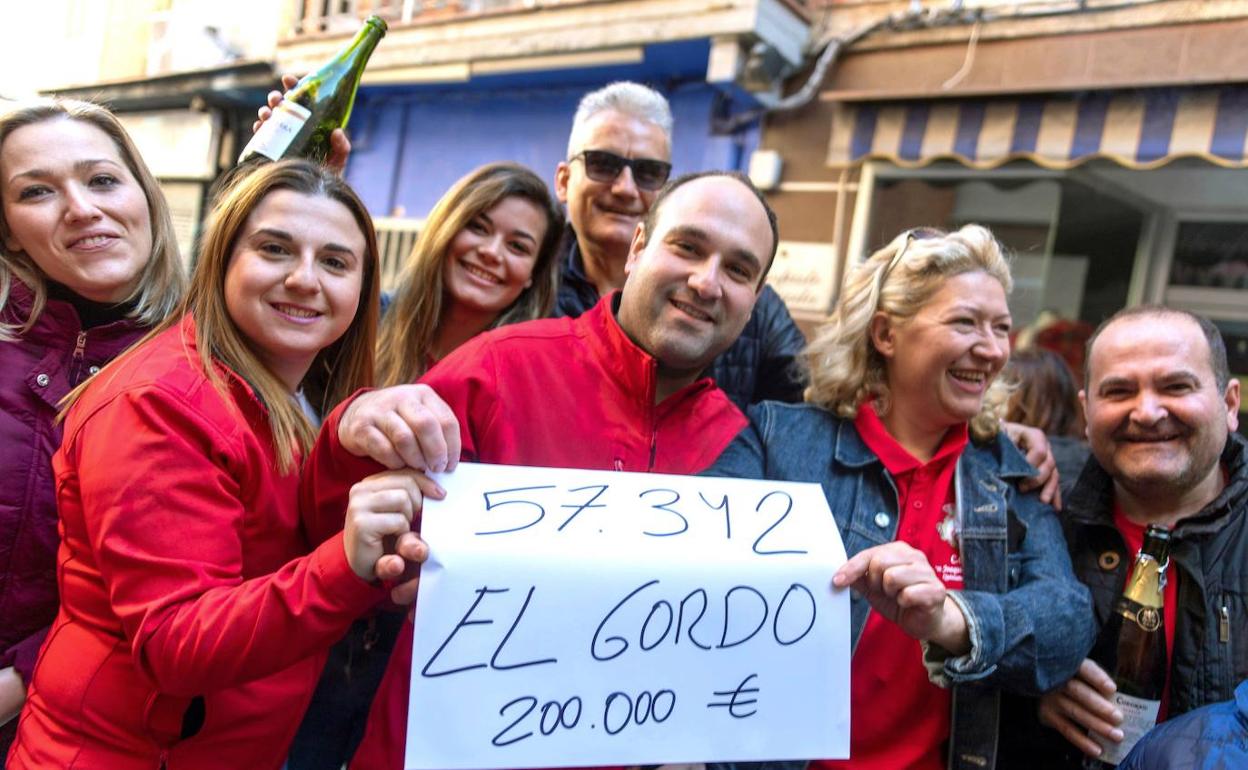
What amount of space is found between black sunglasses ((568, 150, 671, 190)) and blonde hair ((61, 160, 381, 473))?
1.09m

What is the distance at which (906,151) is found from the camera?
18.6 ft

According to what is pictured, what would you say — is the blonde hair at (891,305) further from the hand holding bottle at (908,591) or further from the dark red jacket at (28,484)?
the dark red jacket at (28,484)

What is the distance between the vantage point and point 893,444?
73.0 inches

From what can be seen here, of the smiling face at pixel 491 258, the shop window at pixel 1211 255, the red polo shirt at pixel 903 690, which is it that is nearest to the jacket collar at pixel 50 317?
the smiling face at pixel 491 258

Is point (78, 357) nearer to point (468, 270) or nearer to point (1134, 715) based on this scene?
point (468, 270)

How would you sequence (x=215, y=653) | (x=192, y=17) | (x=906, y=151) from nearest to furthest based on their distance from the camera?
(x=215, y=653)
(x=906, y=151)
(x=192, y=17)

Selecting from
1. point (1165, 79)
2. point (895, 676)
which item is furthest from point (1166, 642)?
point (1165, 79)

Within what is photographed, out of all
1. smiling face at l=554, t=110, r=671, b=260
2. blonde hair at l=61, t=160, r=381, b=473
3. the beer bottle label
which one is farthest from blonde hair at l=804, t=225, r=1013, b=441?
blonde hair at l=61, t=160, r=381, b=473

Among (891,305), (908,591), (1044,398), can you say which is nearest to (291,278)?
(908,591)

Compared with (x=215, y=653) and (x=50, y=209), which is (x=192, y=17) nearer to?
(x=50, y=209)

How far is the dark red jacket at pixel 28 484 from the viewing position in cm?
159

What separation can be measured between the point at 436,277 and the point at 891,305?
131cm

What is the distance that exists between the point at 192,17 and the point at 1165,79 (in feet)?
36.4

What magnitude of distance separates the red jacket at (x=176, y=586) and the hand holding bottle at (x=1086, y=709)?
145 centimetres
